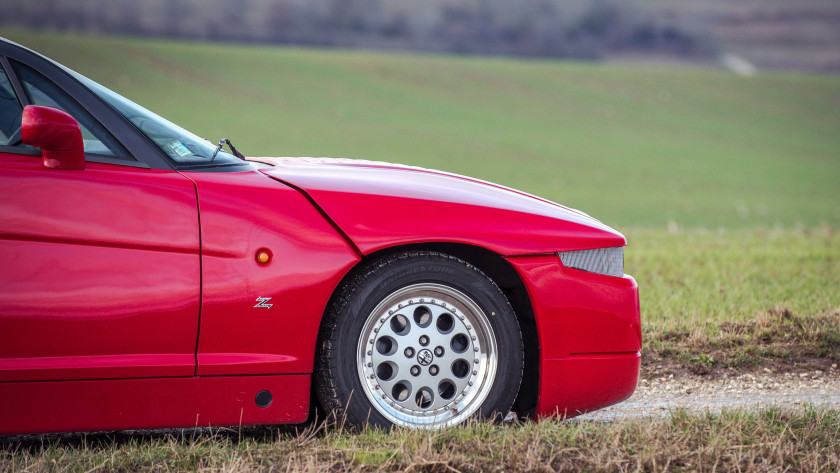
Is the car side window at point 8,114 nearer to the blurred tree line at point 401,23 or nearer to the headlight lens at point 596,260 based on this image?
the headlight lens at point 596,260

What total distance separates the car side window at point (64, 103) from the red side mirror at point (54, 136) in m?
0.12

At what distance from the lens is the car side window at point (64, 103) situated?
307cm

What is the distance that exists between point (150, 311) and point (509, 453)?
1.32m

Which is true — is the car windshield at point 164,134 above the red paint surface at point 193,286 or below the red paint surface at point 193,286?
above

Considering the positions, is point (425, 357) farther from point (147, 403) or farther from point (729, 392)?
point (729, 392)

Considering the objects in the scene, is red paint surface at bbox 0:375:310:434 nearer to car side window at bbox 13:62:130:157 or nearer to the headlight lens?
car side window at bbox 13:62:130:157

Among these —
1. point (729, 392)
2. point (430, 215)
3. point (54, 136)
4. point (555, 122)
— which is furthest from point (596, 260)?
point (555, 122)

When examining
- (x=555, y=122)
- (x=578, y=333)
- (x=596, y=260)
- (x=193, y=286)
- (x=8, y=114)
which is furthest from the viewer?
(x=555, y=122)

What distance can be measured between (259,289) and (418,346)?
24.9 inches

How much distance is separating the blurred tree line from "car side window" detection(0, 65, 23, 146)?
66102 mm

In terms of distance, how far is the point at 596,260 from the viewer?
3.40 metres

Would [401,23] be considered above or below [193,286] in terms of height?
above

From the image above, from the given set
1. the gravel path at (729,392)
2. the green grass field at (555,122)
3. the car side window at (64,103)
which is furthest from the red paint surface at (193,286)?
the green grass field at (555,122)

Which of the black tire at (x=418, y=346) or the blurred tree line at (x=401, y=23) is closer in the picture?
the black tire at (x=418, y=346)
